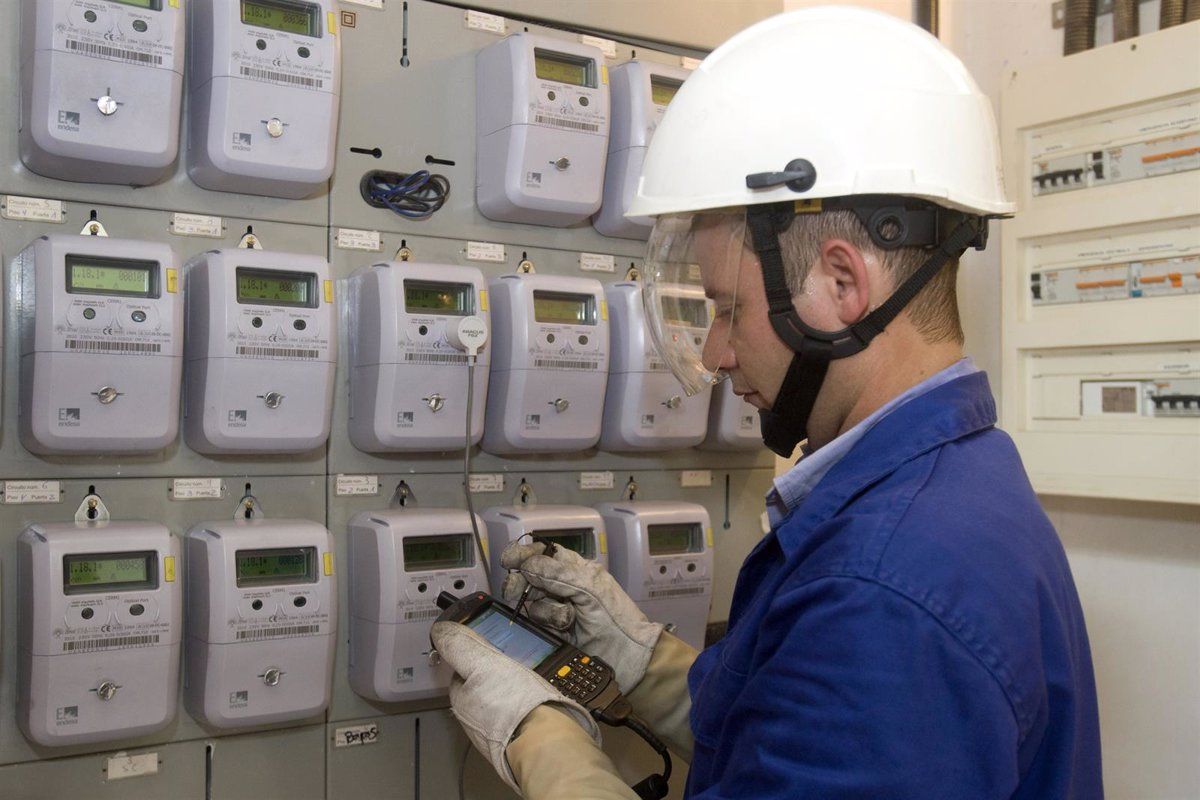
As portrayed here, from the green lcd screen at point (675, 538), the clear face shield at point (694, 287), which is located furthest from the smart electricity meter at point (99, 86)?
the green lcd screen at point (675, 538)

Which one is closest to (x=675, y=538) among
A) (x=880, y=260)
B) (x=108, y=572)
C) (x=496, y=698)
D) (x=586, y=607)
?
(x=586, y=607)

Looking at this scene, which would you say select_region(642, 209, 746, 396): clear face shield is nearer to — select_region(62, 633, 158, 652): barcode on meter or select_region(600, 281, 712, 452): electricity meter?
select_region(600, 281, 712, 452): electricity meter

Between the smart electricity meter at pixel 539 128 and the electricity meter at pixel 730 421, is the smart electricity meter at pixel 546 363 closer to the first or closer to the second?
the smart electricity meter at pixel 539 128

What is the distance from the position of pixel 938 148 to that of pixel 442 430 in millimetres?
1069

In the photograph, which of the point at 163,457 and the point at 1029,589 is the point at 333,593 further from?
the point at 1029,589

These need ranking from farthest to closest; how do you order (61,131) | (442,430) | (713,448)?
(713,448)
(442,430)
(61,131)

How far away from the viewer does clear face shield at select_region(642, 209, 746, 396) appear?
4.14 feet

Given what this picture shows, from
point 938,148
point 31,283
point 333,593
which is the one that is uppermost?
point 938,148

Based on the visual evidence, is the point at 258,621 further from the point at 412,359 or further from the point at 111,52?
the point at 111,52

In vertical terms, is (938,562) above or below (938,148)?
below

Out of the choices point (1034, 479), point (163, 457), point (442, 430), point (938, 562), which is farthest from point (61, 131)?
point (1034, 479)

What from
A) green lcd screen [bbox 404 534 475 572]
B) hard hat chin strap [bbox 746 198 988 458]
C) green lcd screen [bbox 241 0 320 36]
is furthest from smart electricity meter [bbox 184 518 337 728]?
hard hat chin strap [bbox 746 198 988 458]

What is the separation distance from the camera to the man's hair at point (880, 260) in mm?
1174

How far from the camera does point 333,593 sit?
1.85m
